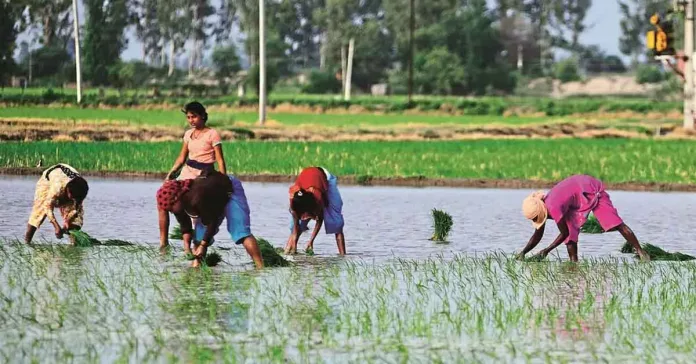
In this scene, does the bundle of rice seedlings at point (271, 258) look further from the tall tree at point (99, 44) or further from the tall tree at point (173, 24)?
the tall tree at point (173, 24)

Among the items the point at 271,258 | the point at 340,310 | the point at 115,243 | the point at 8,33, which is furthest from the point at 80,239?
the point at 8,33

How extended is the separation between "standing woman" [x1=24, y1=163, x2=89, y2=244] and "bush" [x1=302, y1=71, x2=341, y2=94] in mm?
83053

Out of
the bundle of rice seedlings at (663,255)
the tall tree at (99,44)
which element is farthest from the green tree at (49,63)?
the bundle of rice seedlings at (663,255)

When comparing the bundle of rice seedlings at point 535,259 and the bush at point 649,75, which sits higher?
the bush at point 649,75

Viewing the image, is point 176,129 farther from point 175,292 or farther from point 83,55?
point 83,55

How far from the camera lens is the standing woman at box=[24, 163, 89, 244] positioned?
47.6 feet

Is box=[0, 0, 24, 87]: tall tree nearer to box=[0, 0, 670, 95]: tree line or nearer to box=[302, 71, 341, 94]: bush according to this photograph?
box=[0, 0, 670, 95]: tree line

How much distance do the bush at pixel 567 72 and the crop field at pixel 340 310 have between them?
291 feet

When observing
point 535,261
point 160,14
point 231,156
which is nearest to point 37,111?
point 231,156

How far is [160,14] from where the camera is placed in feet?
354

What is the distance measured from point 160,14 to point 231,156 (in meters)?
77.9

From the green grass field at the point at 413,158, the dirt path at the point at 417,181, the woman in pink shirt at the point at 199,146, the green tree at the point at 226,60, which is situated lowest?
the dirt path at the point at 417,181

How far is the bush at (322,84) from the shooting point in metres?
98.6

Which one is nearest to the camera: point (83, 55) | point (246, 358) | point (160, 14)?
point (246, 358)
